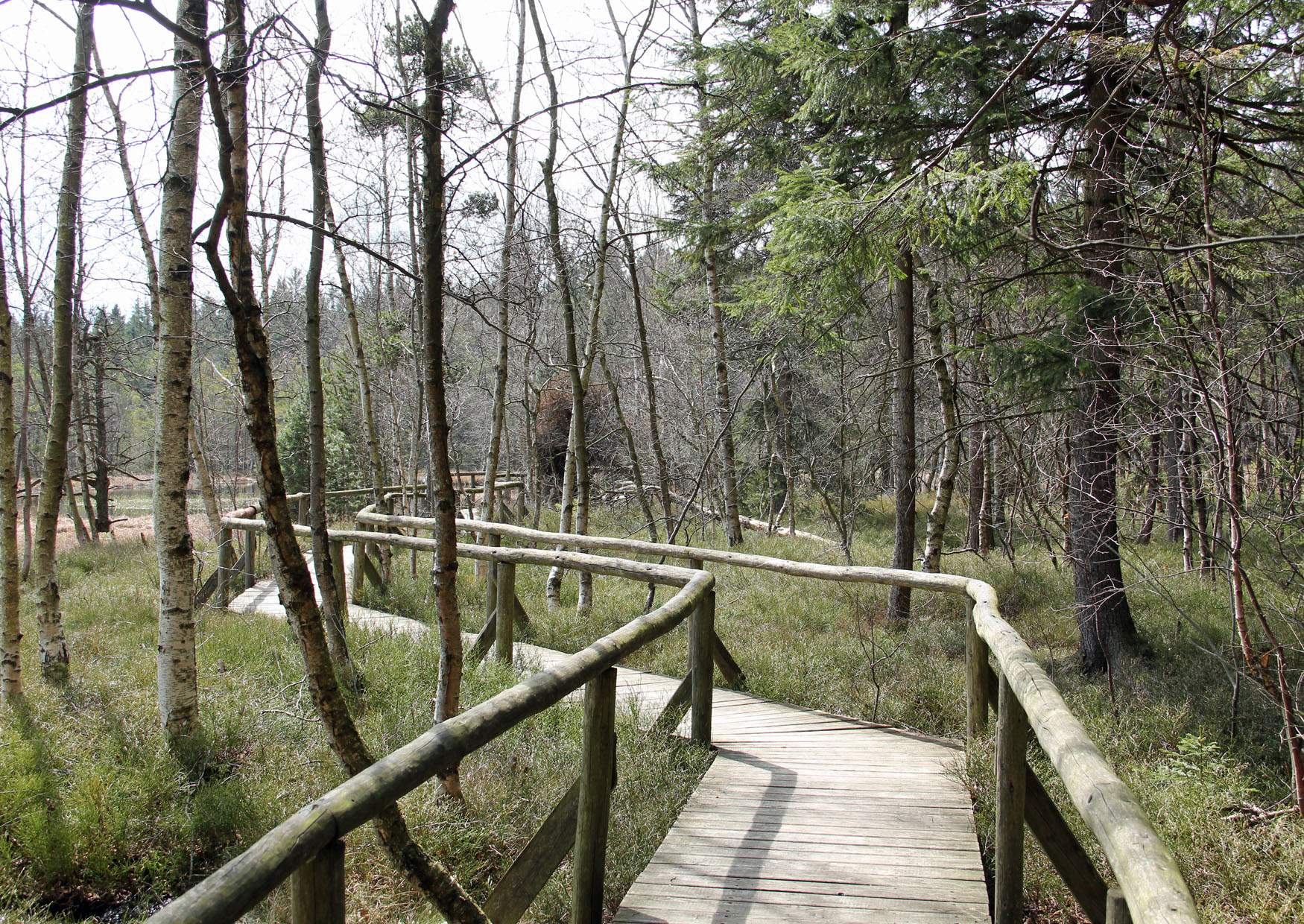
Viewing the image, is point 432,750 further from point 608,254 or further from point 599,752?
point 608,254

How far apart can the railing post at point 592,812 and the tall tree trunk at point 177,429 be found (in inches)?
125

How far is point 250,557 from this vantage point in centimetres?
1106

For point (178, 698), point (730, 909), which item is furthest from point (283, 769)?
point (730, 909)

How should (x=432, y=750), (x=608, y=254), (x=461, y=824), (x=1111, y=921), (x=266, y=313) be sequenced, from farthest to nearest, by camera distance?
1. (x=266, y=313)
2. (x=608, y=254)
3. (x=461, y=824)
4. (x=432, y=750)
5. (x=1111, y=921)

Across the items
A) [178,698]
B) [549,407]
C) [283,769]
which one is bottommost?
[283,769]

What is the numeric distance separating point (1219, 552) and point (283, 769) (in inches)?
517

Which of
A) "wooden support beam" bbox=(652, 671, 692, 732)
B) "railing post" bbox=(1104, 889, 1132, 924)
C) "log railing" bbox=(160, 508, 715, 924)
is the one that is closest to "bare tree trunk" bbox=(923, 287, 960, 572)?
"log railing" bbox=(160, 508, 715, 924)

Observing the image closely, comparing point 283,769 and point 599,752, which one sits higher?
point 599,752

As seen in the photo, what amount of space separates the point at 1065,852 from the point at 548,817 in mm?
1976

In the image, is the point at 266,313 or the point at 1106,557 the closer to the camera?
the point at 1106,557

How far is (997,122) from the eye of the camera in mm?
6953

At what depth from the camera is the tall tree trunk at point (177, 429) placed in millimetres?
4812

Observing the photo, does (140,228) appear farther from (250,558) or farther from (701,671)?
(250,558)

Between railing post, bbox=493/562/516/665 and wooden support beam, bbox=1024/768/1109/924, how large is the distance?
4366 mm
